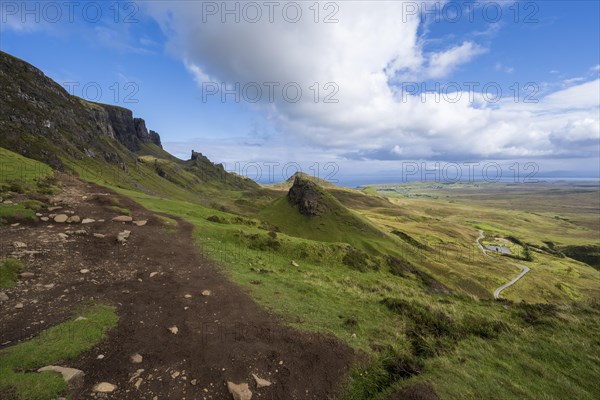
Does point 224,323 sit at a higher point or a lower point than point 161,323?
lower

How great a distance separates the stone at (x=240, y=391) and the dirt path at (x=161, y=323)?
0.25 meters

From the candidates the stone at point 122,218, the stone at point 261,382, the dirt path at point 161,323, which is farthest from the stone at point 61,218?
the stone at point 261,382

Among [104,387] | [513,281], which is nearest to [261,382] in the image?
[104,387]

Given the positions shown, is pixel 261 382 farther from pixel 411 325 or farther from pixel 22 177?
pixel 22 177

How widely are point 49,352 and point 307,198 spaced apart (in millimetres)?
78240

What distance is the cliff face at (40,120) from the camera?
200 ft

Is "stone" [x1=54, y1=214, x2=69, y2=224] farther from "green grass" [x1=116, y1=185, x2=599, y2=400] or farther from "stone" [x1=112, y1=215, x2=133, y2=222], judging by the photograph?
"green grass" [x1=116, y1=185, x2=599, y2=400]

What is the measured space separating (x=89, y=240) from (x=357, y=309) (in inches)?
961

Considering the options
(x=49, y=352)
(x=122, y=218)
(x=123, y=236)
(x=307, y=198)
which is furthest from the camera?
(x=307, y=198)

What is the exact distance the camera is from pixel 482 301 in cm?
3203

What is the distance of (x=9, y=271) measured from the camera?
58.7ft

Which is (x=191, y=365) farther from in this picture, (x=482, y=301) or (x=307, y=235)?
(x=307, y=235)

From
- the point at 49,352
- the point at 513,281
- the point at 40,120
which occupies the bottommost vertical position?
the point at 513,281

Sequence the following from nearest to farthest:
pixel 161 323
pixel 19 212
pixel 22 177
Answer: pixel 161 323 < pixel 19 212 < pixel 22 177
